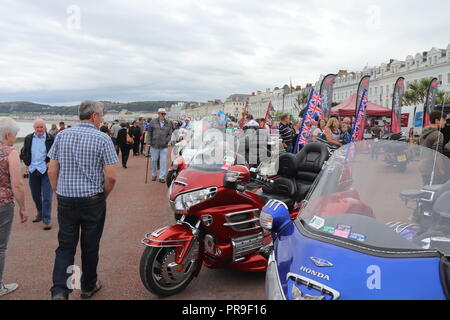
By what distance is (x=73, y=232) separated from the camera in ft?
11.1

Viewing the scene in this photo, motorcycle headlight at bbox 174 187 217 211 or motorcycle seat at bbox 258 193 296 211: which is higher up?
motorcycle headlight at bbox 174 187 217 211

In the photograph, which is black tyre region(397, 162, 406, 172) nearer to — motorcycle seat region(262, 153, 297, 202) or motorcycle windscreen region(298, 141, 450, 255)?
motorcycle windscreen region(298, 141, 450, 255)

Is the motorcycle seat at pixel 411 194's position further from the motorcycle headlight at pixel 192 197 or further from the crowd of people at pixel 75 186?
the crowd of people at pixel 75 186

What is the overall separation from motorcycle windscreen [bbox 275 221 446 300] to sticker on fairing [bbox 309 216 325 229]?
0.20 meters

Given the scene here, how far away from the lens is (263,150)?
262 inches

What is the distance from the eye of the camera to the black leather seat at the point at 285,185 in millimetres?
4148

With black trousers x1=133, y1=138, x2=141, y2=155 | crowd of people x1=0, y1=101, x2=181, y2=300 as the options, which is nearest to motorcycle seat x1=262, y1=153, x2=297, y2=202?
crowd of people x1=0, y1=101, x2=181, y2=300

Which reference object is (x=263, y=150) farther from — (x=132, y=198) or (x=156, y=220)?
(x=132, y=198)

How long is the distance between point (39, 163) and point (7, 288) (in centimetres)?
266

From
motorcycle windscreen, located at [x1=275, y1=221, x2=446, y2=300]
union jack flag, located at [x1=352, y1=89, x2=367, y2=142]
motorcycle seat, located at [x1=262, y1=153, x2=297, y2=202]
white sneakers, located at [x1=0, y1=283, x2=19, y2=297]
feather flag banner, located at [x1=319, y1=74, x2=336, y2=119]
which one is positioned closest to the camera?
motorcycle windscreen, located at [x1=275, y1=221, x2=446, y2=300]

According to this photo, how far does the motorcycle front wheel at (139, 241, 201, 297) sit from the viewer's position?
3330 mm

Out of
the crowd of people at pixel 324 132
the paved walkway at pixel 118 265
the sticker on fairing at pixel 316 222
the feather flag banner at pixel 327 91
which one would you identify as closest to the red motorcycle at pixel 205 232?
the paved walkway at pixel 118 265

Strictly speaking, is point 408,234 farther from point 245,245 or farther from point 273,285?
point 245,245

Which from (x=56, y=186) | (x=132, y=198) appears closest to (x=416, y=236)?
(x=56, y=186)
